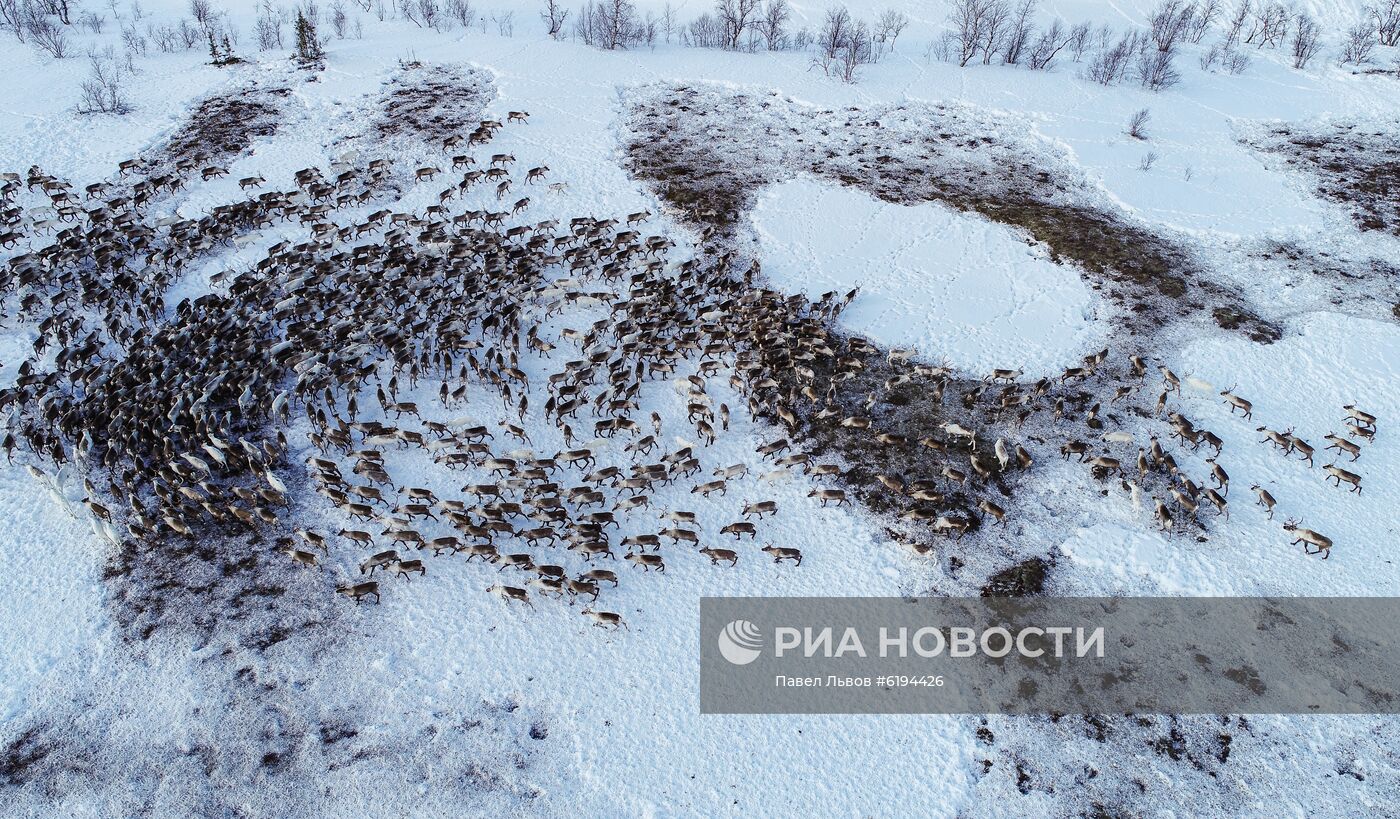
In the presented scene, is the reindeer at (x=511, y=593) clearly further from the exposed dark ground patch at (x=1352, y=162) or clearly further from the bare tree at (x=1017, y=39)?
the bare tree at (x=1017, y=39)

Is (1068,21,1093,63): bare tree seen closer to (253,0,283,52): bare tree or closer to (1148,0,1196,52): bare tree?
(1148,0,1196,52): bare tree

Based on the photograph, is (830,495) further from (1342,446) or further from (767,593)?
(1342,446)

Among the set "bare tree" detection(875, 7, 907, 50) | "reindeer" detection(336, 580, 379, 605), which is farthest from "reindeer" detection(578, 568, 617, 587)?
"bare tree" detection(875, 7, 907, 50)

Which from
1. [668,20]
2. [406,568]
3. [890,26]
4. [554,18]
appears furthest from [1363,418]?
[554,18]

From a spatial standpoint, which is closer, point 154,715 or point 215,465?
point 154,715

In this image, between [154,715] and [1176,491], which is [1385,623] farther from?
[154,715]

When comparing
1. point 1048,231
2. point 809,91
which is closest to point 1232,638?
point 1048,231

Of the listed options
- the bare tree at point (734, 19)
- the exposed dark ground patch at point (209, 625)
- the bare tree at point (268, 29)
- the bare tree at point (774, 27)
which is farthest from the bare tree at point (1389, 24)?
the bare tree at point (268, 29)
